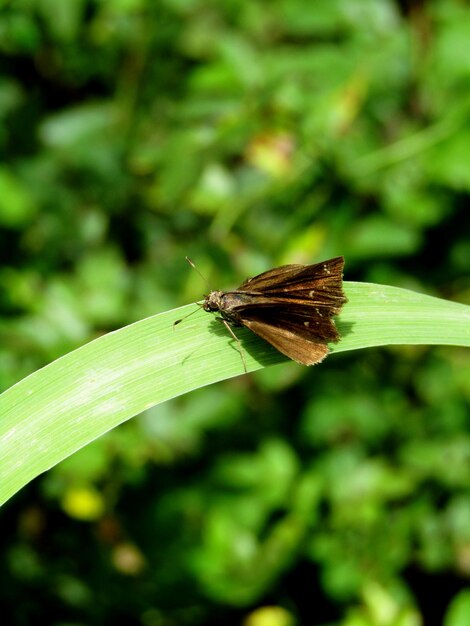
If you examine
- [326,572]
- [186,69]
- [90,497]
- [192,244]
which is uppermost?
[186,69]

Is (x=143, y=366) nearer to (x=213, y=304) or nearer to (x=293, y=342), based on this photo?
(x=213, y=304)

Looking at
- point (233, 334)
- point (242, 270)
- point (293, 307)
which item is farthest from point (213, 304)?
point (242, 270)

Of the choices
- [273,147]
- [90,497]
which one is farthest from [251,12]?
[90,497]

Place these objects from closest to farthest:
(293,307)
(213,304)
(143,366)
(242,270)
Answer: (143,366), (293,307), (213,304), (242,270)

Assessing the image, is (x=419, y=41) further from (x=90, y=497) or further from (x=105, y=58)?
(x=90, y=497)

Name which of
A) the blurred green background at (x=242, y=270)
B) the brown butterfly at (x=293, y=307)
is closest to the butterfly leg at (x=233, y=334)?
the brown butterfly at (x=293, y=307)

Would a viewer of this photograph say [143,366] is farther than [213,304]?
No
